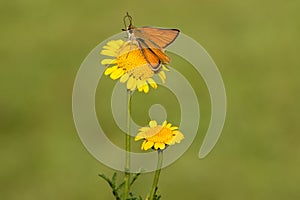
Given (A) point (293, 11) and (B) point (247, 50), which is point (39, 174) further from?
(A) point (293, 11)

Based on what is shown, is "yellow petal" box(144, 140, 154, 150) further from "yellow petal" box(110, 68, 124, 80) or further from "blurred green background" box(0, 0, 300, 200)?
"blurred green background" box(0, 0, 300, 200)

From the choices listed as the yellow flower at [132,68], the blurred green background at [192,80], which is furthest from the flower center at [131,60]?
the blurred green background at [192,80]

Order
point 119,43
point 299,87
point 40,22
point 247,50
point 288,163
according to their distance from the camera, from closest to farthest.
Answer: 1. point 119,43
2. point 288,163
3. point 299,87
4. point 247,50
5. point 40,22

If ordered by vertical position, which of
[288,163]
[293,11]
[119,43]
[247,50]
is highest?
[293,11]

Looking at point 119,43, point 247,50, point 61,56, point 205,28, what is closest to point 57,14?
point 61,56

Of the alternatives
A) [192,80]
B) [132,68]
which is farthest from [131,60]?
[192,80]

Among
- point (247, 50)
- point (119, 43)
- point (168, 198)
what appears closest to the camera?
point (119, 43)

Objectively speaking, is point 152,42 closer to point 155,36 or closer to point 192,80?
point 155,36

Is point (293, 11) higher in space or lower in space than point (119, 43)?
higher
